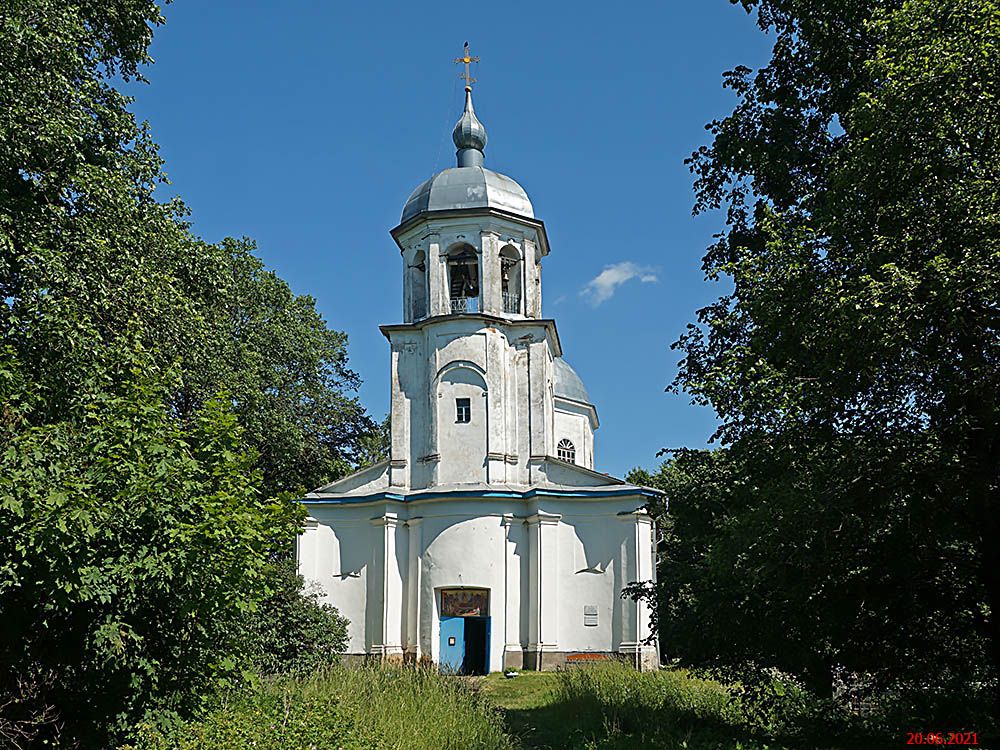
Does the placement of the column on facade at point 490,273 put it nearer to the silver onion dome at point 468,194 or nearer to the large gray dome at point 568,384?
the silver onion dome at point 468,194

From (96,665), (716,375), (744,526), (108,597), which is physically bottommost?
(96,665)

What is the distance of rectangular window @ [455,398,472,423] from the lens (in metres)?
29.6

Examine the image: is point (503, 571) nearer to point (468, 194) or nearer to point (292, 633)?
point (292, 633)

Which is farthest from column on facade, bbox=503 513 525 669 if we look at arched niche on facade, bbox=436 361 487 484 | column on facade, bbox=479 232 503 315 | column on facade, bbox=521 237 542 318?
column on facade, bbox=521 237 542 318

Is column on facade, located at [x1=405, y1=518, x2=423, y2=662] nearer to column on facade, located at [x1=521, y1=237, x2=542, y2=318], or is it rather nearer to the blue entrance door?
the blue entrance door

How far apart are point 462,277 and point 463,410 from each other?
4350 mm

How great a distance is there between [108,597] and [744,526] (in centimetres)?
635

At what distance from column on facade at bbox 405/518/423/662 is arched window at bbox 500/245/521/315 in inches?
285

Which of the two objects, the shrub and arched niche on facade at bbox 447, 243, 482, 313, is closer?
the shrub

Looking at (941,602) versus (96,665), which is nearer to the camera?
(96,665)

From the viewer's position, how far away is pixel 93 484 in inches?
380

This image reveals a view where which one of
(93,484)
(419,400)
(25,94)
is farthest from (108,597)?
(419,400)

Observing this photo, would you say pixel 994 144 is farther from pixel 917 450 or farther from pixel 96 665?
pixel 96 665
